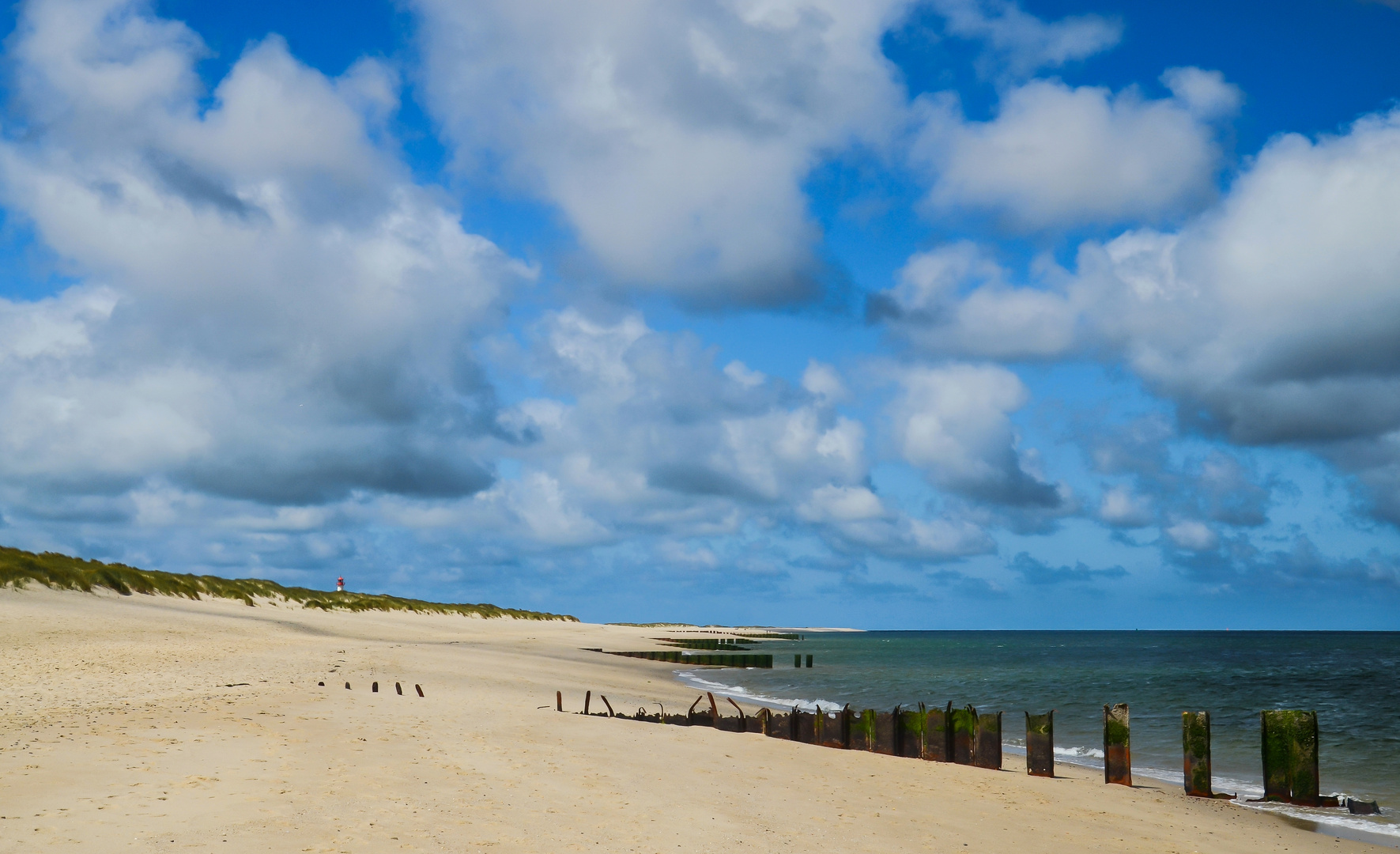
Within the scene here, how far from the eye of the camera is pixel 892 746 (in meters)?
18.5

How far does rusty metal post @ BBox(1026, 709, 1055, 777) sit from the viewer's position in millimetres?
17766

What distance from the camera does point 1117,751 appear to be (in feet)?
58.3

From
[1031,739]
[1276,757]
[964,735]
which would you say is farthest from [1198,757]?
[964,735]

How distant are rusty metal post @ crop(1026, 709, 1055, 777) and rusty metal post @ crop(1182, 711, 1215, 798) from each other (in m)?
2.37

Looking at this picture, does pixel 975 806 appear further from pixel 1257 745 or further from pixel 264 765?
pixel 1257 745

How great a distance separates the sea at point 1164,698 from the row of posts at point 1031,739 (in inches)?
26.2

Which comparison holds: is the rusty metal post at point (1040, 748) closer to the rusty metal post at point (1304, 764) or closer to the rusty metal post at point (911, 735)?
the rusty metal post at point (911, 735)

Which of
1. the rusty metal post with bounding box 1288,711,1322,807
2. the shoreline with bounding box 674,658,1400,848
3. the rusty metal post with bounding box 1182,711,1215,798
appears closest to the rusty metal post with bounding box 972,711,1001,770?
the shoreline with bounding box 674,658,1400,848

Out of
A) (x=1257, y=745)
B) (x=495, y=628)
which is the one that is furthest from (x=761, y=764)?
(x=495, y=628)

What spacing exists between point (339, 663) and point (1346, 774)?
2648 cm

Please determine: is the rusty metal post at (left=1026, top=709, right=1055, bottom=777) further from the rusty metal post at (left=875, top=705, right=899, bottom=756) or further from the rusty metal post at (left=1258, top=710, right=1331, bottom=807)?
the rusty metal post at (left=1258, top=710, right=1331, bottom=807)

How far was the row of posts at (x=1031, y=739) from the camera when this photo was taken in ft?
56.4

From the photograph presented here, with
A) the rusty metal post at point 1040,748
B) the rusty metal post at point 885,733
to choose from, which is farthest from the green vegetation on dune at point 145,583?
the rusty metal post at point 1040,748

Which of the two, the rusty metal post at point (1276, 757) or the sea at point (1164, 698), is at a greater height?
the rusty metal post at point (1276, 757)
